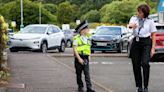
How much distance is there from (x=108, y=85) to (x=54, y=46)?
16.8 m

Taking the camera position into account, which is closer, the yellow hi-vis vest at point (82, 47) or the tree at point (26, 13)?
the yellow hi-vis vest at point (82, 47)

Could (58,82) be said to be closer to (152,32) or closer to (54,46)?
(152,32)

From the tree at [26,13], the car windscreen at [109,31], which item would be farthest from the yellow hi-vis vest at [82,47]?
the tree at [26,13]

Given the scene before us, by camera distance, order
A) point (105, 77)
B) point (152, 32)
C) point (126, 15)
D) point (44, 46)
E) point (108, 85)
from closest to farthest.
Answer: point (152, 32), point (108, 85), point (105, 77), point (44, 46), point (126, 15)

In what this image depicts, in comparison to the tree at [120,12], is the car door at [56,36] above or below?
below

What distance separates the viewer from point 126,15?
342ft

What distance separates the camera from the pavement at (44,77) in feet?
40.7

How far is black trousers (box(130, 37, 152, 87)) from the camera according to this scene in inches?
446

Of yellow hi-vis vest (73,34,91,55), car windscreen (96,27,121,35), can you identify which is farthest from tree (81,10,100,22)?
yellow hi-vis vest (73,34,91,55)

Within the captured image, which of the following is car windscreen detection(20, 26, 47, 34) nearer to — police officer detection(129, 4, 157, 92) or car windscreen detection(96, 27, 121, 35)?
car windscreen detection(96, 27, 121, 35)

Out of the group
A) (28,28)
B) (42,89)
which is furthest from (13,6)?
(42,89)

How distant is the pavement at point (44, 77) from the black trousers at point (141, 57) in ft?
3.51

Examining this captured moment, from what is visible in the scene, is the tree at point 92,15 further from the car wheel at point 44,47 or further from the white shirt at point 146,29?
the white shirt at point 146,29

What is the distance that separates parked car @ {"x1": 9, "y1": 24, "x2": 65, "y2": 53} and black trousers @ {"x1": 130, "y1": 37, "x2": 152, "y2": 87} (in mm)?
16992
